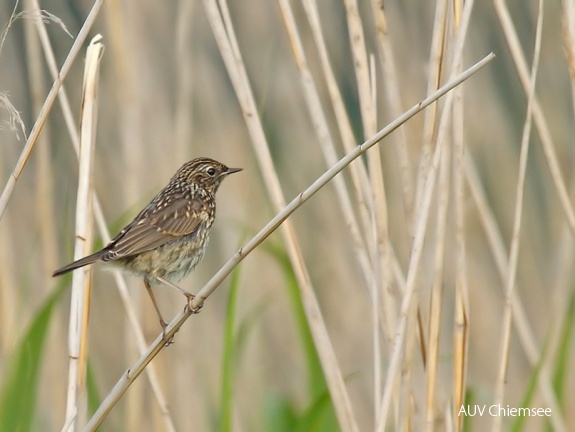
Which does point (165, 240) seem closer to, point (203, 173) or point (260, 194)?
point (203, 173)

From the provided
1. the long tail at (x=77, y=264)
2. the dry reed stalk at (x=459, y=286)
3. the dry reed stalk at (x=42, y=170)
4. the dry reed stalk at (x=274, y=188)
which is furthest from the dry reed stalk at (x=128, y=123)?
the dry reed stalk at (x=459, y=286)

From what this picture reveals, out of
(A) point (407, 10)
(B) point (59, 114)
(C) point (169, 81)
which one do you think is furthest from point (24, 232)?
(A) point (407, 10)

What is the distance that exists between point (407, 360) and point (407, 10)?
1.77m

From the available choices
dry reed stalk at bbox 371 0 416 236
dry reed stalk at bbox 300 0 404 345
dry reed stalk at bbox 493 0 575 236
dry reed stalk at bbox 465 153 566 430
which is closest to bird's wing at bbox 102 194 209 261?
dry reed stalk at bbox 300 0 404 345

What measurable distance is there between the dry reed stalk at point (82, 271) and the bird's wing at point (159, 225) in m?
0.36

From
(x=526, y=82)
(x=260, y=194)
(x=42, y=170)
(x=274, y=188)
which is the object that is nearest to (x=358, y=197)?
(x=274, y=188)

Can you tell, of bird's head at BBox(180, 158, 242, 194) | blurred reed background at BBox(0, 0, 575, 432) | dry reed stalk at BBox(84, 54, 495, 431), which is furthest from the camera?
bird's head at BBox(180, 158, 242, 194)

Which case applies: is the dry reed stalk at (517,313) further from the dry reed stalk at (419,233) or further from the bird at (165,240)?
the bird at (165,240)

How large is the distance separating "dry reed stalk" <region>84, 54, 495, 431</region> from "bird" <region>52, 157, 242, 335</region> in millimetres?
685

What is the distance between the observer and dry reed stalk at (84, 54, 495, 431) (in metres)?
1.93

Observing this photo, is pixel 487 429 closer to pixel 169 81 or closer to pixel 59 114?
pixel 169 81

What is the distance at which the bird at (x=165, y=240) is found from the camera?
9.77ft

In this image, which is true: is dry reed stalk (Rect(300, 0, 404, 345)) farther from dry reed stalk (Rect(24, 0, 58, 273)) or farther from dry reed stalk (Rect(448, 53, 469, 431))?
dry reed stalk (Rect(24, 0, 58, 273))

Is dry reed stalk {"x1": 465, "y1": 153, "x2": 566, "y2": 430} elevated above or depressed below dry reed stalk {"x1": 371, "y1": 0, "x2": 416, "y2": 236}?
below
